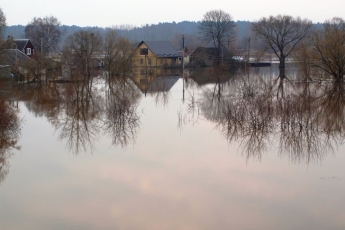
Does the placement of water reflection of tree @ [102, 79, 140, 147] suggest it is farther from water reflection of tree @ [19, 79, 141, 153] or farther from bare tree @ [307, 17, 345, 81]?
bare tree @ [307, 17, 345, 81]

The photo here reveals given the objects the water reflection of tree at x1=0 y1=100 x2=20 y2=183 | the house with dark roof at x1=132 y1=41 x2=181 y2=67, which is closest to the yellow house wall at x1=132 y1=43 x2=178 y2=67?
the house with dark roof at x1=132 y1=41 x2=181 y2=67

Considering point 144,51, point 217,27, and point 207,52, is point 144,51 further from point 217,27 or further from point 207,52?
point 217,27

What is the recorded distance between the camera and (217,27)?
5912 cm

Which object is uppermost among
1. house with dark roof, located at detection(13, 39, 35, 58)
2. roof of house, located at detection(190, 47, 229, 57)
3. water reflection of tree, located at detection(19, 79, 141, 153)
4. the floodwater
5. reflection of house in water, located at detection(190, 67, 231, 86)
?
house with dark roof, located at detection(13, 39, 35, 58)

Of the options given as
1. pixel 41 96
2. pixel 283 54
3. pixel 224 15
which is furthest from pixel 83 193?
pixel 224 15

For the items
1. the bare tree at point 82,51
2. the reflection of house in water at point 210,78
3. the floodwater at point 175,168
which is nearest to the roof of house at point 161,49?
the reflection of house in water at point 210,78

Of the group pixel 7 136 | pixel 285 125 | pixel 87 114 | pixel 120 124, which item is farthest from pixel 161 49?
pixel 7 136

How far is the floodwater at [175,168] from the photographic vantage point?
7398 millimetres

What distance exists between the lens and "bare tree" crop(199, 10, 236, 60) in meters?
58.7

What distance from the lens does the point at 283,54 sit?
171 feet

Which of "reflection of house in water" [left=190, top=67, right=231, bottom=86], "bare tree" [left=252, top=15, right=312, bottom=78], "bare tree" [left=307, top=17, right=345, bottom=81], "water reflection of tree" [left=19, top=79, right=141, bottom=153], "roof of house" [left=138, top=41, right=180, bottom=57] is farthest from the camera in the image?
"roof of house" [left=138, top=41, right=180, bottom=57]

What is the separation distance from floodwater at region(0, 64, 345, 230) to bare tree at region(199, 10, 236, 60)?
41712mm

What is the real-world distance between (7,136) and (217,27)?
4847 centimetres

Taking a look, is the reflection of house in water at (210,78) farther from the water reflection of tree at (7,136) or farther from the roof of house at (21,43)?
the roof of house at (21,43)
